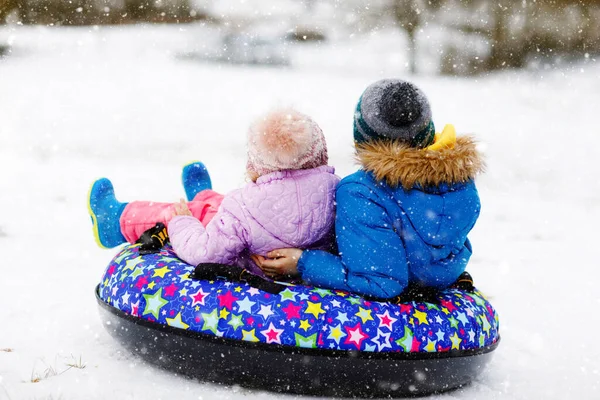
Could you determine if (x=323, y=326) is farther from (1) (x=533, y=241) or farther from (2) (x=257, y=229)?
(1) (x=533, y=241)

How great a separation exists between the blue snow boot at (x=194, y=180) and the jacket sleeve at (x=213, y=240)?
1.00 meters

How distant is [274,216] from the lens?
10.9 ft

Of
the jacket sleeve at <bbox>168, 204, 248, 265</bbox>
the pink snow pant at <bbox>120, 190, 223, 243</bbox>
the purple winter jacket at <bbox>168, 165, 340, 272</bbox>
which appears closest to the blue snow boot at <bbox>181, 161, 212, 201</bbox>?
the pink snow pant at <bbox>120, 190, 223, 243</bbox>

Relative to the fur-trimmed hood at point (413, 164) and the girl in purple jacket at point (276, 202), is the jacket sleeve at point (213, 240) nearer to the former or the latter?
the girl in purple jacket at point (276, 202)

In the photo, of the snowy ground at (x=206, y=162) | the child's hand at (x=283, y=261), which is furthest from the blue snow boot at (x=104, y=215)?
the child's hand at (x=283, y=261)

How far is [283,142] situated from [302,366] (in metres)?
1.03

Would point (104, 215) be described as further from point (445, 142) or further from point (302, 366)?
point (445, 142)

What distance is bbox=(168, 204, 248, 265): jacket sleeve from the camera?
3.37m

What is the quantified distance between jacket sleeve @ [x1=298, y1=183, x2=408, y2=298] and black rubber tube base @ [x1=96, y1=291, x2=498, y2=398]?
0.33 m

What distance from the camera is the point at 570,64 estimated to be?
16.3 metres

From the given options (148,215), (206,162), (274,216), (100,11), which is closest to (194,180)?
(148,215)

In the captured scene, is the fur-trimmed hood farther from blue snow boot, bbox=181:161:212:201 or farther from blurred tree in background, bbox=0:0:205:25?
blurred tree in background, bbox=0:0:205:25

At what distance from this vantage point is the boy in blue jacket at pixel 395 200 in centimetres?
316

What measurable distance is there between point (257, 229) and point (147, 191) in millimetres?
5401
